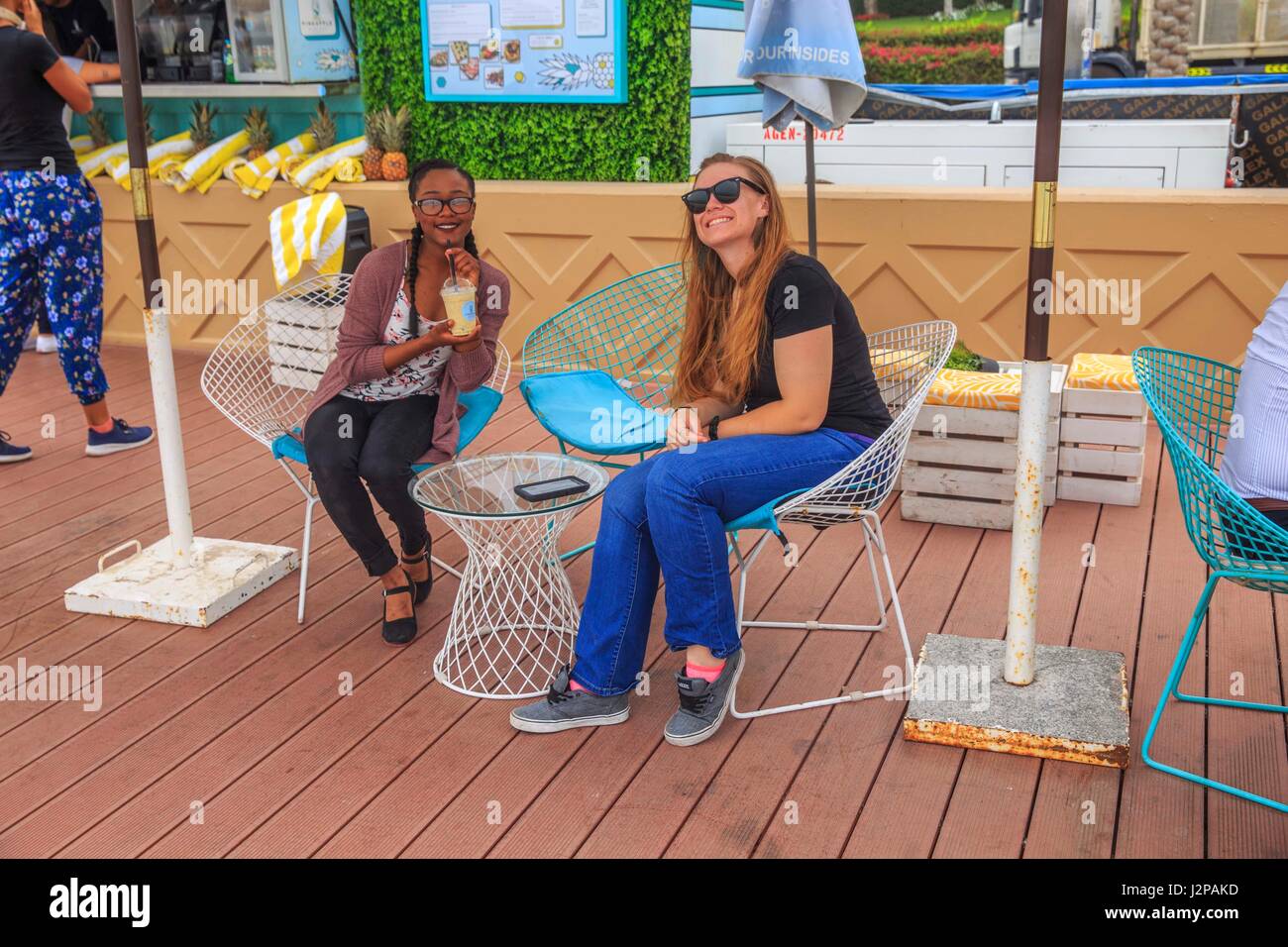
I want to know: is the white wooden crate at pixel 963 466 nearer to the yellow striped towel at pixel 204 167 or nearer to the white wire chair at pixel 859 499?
the white wire chair at pixel 859 499

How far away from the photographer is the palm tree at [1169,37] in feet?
45.5

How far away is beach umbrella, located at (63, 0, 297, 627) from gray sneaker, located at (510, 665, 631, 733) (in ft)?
3.74

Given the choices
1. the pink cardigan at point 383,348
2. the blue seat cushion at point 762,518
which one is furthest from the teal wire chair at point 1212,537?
the pink cardigan at point 383,348

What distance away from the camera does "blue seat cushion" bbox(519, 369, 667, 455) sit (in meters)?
3.21

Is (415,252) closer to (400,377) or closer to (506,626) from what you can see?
(400,377)

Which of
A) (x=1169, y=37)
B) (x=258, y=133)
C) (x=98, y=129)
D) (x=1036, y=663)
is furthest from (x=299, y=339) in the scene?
(x=1169, y=37)

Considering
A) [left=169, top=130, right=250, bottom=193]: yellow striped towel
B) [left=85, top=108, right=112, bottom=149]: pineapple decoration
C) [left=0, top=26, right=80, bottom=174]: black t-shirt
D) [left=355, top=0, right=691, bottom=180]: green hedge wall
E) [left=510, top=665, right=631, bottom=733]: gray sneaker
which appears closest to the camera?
[left=510, top=665, right=631, bottom=733]: gray sneaker

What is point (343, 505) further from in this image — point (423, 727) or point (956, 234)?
point (956, 234)

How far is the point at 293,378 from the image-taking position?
579 cm

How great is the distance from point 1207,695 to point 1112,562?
0.85 metres

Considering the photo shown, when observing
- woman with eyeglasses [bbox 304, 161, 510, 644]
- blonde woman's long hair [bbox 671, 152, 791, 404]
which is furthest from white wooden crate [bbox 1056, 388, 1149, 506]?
woman with eyeglasses [bbox 304, 161, 510, 644]

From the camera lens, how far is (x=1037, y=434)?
2.66 metres

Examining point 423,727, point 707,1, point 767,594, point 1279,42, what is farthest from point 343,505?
point 1279,42

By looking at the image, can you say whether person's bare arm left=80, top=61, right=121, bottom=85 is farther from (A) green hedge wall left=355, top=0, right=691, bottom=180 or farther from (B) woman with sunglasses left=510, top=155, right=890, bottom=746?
(B) woman with sunglasses left=510, top=155, right=890, bottom=746
